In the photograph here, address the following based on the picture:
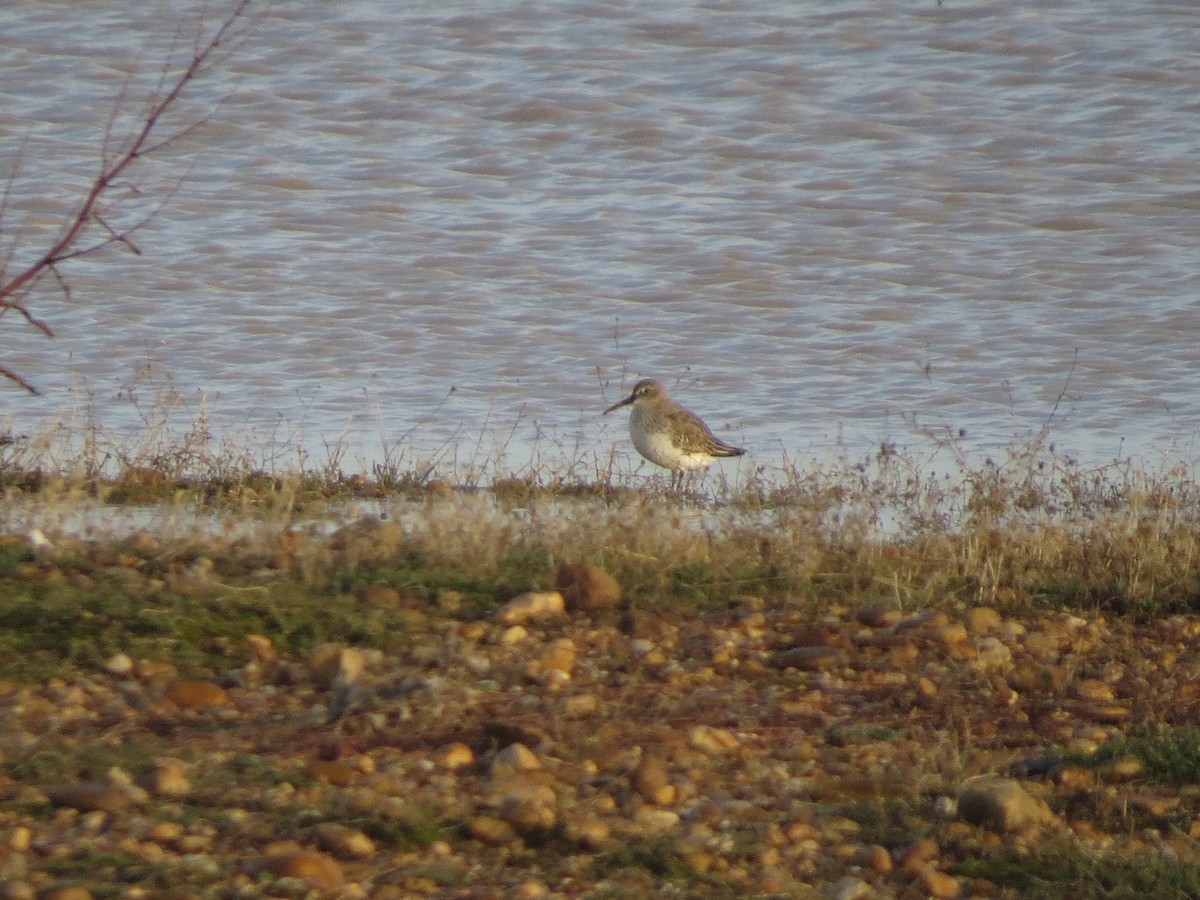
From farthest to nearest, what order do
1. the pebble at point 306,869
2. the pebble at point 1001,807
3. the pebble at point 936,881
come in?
the pebble at point 1001,807 → the pebble at point 936,881 → the pebble at point 306,869

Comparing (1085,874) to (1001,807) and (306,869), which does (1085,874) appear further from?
(306,869)

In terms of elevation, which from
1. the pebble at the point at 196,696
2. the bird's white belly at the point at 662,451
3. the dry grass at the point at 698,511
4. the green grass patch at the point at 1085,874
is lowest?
the bird's white belly at the point at 662,451

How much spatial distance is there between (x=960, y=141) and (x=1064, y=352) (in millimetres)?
6205

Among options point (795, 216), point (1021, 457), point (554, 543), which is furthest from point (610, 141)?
point (554, 543)

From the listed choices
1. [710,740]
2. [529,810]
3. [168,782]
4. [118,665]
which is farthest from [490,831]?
[118,665]

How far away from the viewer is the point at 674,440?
1077 cm

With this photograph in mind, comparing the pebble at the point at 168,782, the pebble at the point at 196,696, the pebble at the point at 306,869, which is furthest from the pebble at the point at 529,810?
the pebble at the point at 196,696

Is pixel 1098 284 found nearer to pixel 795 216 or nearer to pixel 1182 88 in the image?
pixel 795 216

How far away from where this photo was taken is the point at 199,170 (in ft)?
64.2

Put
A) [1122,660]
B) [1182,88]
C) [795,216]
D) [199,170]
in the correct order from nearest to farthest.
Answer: [1122,660], [795,216], [199,170], [1182,88]

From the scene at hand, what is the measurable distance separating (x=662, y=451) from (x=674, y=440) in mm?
90

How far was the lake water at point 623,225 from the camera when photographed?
12867 millimetres

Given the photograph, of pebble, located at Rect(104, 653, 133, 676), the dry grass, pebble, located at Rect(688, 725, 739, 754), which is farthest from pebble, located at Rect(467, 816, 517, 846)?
the dry grass

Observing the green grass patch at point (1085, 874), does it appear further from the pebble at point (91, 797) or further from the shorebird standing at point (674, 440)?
the shorebird standing at point (674, 440)
